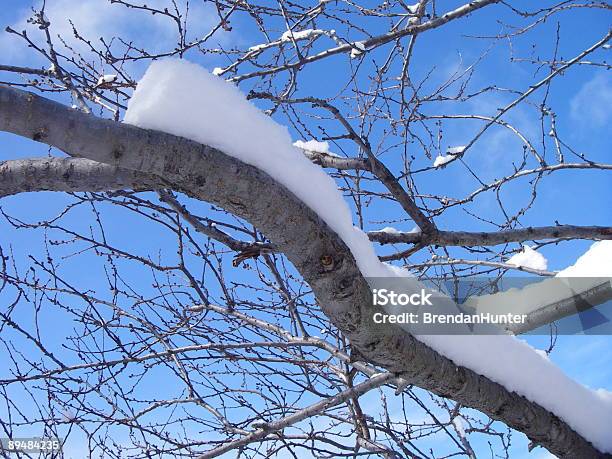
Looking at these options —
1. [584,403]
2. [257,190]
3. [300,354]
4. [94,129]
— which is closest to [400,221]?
[300,354]

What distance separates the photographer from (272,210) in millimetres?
1454

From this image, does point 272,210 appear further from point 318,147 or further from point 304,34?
point 304,34

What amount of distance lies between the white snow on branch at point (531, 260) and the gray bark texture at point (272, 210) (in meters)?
1.06

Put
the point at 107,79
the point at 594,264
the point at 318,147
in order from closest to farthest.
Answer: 1. the point at 318,147
2. the point at 107,79
3. the point at 594,264

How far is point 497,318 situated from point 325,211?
52.2 inches

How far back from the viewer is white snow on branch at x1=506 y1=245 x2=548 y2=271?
9.59 ft

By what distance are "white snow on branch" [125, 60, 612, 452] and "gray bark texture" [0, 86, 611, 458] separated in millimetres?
42

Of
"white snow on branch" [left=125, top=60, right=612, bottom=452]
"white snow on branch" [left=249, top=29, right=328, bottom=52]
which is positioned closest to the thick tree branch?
"white snow on branch" [left=125, top=60, right=612, bottom=452]

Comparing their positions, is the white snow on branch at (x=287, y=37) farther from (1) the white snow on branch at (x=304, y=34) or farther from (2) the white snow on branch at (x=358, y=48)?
(2) the white snow on branch at (x=358, y=48)

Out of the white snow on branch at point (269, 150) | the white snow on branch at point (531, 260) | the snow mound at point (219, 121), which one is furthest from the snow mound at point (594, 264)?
the snow mound at point (219, 121)

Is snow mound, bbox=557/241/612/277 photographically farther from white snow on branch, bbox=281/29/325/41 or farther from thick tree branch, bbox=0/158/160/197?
thick tree branch, bbox=0/158/160/197

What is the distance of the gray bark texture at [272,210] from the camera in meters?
1.20

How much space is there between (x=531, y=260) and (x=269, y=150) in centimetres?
207

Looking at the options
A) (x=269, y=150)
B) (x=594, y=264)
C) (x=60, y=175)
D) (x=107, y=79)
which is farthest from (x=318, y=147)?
(x=594, y=264)
